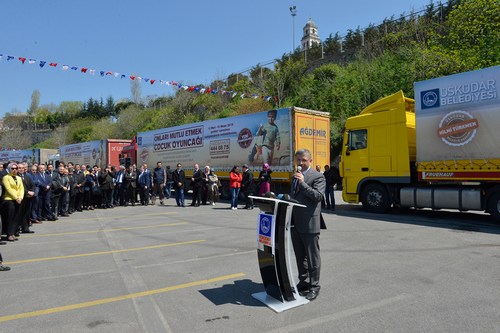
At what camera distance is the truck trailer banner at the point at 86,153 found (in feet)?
90.2

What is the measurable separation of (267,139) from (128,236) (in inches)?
311

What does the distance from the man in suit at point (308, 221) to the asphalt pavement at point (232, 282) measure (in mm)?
276

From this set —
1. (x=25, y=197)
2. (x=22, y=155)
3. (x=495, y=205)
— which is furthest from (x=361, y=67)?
(x=22, y=155)

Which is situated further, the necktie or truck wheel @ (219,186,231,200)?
truck wheel @ (219,186,231,200)

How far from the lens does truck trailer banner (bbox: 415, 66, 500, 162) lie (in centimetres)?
898

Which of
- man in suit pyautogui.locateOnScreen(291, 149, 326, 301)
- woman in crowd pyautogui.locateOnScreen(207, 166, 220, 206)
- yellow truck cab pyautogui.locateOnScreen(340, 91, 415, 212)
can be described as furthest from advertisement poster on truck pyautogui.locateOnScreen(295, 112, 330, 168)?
man in suit pyautogui.locateOnScreen(291, 149, 326, 301)

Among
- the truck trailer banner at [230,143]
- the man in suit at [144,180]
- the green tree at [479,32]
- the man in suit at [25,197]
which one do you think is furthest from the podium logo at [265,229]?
the green tree at [479,32]

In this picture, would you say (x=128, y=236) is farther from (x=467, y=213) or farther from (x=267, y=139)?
(x=467, y=213)

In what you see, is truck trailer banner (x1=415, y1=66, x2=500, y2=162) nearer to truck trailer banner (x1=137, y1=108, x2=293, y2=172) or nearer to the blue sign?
truck trailer banner (x1=137, y1=108, x2=293, y2=172)

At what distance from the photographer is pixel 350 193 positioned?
40.6 ft

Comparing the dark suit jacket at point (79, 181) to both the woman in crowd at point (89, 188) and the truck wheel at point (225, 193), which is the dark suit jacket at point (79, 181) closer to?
the woman in crowd at point (89, 188)

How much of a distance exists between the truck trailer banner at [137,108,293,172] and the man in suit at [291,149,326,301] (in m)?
9.73

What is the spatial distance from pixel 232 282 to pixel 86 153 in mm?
27853

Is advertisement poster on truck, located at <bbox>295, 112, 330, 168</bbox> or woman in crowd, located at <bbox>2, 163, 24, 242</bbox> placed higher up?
advertisement poster on truck, located at <bbox>295, 112, 330, 168</bbox>
